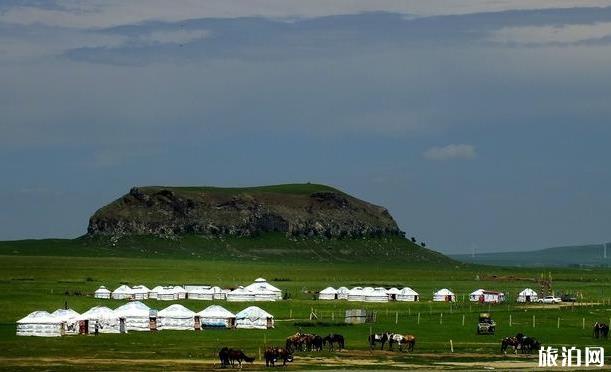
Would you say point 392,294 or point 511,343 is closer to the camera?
point 511,343

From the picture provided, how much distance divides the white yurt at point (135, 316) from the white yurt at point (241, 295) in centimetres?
3867

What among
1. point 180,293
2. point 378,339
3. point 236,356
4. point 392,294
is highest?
point 392,294

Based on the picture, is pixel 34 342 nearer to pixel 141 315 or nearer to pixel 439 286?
pixel 141 315

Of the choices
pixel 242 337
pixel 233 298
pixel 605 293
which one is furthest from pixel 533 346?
pixel 605 293

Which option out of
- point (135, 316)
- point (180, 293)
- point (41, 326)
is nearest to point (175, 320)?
point (135, 316)

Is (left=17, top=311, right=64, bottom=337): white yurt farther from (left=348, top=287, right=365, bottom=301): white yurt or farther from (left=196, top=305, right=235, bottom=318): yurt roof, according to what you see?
(left=348, top=287, right=365, bottom=301): white yurt

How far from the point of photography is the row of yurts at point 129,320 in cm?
9119

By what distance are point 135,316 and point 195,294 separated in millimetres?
42982

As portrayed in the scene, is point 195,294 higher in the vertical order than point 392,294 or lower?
lower

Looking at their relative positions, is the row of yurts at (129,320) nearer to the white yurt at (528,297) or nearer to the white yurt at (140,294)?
the white yurt at (140,294)

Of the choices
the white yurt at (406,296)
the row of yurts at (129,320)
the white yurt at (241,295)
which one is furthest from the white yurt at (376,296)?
the row of yurts at (129,320)

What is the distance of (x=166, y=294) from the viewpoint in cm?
13750

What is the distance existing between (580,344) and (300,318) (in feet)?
102

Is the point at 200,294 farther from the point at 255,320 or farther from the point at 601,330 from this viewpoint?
the point at 601,330
